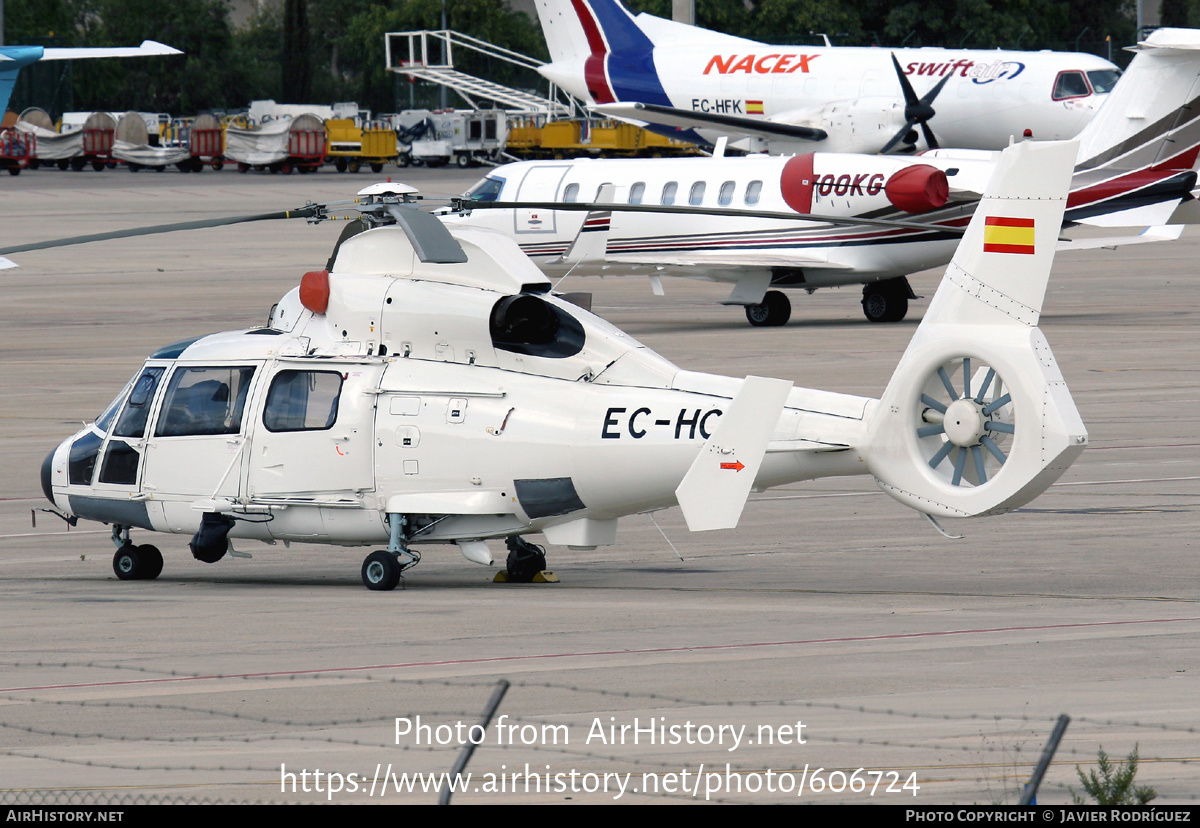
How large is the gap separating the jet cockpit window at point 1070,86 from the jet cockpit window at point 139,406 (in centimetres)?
4172

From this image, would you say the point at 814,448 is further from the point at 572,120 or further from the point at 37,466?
the point at 572,120

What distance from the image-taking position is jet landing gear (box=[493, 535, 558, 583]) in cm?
1538

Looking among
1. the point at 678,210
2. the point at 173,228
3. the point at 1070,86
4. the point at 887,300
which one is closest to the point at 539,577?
the point at 678,210

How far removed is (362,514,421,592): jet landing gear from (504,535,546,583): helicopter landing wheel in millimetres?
899

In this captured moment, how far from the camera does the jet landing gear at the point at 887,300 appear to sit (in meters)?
35.8

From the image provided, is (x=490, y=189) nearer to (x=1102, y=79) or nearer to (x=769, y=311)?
(x=769, y=311)

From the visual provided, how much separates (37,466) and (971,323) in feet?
43.6

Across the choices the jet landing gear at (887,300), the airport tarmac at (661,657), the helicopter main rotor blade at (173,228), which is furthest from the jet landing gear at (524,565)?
the jet landing gear at (887,300)

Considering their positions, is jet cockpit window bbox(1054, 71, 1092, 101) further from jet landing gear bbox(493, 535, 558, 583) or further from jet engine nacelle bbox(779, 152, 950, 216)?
jet landing gear bbox(493, 535, 558, 583)

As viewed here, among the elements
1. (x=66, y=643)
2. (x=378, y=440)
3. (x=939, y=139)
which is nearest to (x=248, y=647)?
(x=66, y=643)

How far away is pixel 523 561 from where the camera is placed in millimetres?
15367

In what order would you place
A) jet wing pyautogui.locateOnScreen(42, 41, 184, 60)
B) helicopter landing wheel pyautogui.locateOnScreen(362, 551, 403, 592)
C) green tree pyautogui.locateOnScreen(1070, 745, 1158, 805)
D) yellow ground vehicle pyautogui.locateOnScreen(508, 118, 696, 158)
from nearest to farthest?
1. green tree pyautogui.locateOnScreen(1070, 745, 1158, 805)
2. helicopter landing wheel pyautogui.locateOnScreen(362, 551, 403, 592)
3. jet wing pyautogui.locateOnScreen(42, 41, 184, 60)
4. yellow ground vehicle pyautogui.locateOnScreen(508, 118, 696, 158)

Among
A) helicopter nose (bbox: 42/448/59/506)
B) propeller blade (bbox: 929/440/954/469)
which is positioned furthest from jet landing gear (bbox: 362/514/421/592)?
propeller blade (bbox: 929/440/954/469)

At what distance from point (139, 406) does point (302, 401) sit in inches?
68.2
